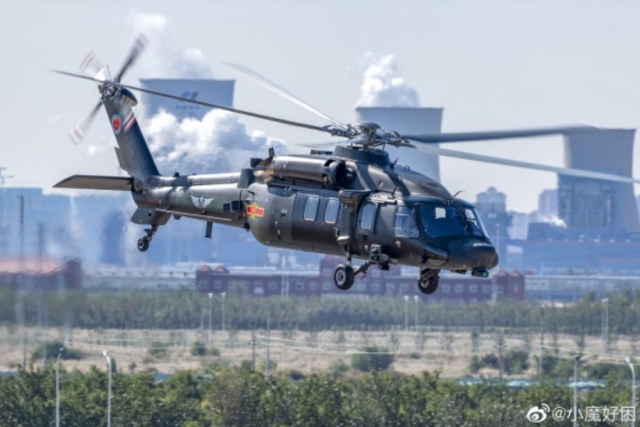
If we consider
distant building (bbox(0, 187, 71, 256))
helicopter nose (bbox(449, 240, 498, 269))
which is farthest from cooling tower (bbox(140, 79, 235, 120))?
helicopter nose (bbox(449, 240, 498, 269))

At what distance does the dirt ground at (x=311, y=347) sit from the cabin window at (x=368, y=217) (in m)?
36.7

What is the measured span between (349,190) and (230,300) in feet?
208

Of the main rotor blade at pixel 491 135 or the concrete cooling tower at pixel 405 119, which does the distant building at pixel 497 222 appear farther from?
the main rotor blade at pixel 491 135

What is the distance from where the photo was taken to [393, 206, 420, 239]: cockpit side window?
27.6 meters

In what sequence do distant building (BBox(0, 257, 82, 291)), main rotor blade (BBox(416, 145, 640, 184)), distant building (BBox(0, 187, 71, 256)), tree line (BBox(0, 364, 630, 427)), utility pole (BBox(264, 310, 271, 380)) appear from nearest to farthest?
main rotor blade (BBox(416, 145, 640, 184)) < tree line (BBox(0, 364, 630, 427)) < distant building (BBox(0, 257, 82, 291)) < distant building (BBox(0, 187, 71, 256)) < utility pole (BBox(264, 310, 271, 380))

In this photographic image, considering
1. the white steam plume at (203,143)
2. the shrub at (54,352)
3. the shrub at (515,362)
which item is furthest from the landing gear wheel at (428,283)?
the shrub at (515,362)

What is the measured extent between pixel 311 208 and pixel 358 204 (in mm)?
1165

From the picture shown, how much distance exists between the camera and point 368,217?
92.4ft

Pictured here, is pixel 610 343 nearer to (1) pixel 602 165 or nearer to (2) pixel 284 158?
(2) pixel 284 158

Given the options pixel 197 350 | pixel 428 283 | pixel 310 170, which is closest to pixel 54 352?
pixel 197 350

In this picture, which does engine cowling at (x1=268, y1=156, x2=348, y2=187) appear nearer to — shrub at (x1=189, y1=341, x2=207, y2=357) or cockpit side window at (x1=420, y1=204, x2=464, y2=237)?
cockpit side window at (x1=420, y1=204, x2=464, y2=237)

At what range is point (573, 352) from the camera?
3307 inches

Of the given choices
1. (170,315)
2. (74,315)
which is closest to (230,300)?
(170,315)

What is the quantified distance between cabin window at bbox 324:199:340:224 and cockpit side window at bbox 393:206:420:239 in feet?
4.48
